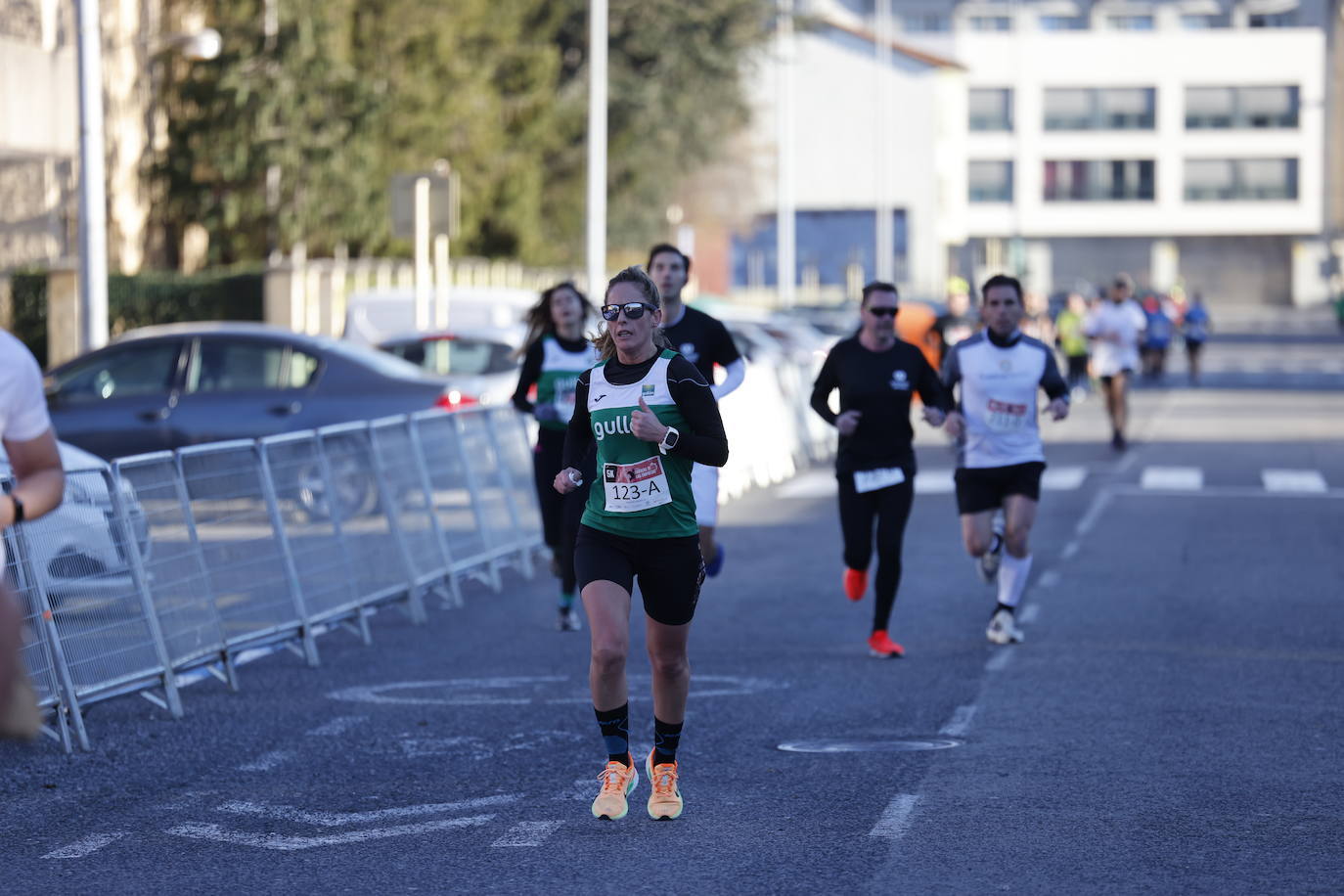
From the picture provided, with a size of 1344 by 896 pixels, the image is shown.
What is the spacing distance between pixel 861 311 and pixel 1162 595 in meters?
3.09

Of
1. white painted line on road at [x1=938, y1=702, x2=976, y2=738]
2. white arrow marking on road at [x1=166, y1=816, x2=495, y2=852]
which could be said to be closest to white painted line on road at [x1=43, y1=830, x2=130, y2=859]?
white arrow marking on road at [x1=166, y1=816, x2=495, y2=852]

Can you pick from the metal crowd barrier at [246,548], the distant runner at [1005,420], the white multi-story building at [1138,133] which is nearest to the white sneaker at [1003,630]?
the distant runner at [1005,420]

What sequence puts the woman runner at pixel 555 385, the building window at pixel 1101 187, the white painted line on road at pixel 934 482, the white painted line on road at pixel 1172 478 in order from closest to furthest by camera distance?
the woman runner at pixel 555 385 → the white painted line on road at pixel 934 482 → the white painted line on road at pixel 1172 478 → the building window at pixel 1101 187

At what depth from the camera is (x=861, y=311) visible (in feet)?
37.0

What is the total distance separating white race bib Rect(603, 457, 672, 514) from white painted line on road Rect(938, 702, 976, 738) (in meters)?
2.10

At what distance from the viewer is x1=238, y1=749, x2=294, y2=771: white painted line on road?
832 cm

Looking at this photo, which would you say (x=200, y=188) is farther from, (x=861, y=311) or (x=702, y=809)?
(x=702, y=809)

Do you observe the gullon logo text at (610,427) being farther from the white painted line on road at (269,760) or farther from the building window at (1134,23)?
the building window at (1134,23)

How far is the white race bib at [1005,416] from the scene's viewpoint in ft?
36.7

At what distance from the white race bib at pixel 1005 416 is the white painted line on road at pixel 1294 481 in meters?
9.75

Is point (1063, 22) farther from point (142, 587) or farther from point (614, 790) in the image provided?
point (614, 790)

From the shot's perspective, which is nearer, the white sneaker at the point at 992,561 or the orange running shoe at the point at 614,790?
the orange running shoe at the point at 614,790

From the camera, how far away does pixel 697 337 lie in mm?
10992

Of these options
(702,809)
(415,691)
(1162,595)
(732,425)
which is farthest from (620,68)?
(702,809)
